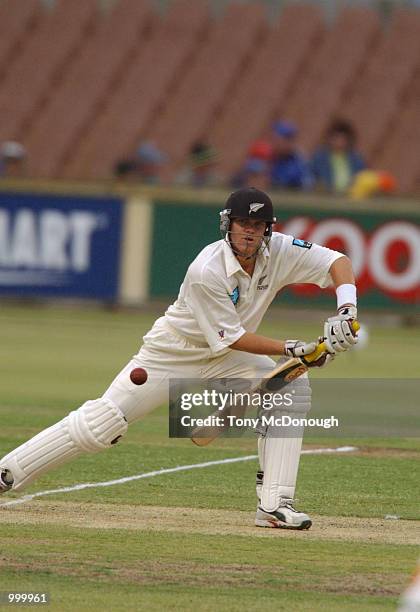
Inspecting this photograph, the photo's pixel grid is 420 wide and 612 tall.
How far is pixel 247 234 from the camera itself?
24.6ft

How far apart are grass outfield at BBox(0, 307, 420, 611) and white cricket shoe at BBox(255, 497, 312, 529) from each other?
0.23ft

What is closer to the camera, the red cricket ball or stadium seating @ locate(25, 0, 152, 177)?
the red cricket ball

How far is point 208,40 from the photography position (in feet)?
93.9

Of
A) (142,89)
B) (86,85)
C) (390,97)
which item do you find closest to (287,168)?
(390,97)

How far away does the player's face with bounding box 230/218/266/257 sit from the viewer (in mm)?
7504

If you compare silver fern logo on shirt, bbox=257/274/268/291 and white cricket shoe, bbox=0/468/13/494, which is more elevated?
silver fern logo on shirt, bbox=257/274/268/291

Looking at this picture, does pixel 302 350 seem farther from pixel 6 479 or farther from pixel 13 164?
pixel 13 164

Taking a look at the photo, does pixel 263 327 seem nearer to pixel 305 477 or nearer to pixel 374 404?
pixel 374 404

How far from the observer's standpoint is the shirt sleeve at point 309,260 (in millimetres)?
7840

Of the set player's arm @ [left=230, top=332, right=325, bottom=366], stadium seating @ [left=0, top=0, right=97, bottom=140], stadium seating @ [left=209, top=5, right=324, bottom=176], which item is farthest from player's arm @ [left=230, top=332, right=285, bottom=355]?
stadium seating @ [left=0, top=0, right=97, bottom=140]

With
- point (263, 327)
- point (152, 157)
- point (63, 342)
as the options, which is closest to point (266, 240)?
point (63, 342)

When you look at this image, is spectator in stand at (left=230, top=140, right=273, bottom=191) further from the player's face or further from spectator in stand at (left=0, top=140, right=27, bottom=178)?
the player's face

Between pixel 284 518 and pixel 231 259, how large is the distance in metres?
1.36

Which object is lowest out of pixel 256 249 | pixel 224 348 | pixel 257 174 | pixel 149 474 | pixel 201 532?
pixel 149 474
